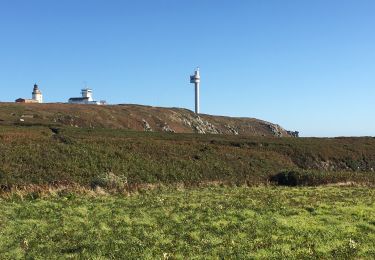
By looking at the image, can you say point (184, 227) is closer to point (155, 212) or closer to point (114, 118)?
point (155, 212)

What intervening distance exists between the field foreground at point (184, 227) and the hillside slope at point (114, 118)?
7633cm

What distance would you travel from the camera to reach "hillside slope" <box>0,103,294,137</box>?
4732 inches

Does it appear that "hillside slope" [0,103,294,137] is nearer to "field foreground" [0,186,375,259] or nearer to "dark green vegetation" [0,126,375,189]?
"dark green vegetation" [0,126,375,189]

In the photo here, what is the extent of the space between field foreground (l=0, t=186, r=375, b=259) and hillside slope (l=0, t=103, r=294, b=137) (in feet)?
250

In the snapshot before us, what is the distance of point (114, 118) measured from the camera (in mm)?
136750

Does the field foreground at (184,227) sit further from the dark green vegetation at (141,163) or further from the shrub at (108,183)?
the dark green vegetation at (141,163)

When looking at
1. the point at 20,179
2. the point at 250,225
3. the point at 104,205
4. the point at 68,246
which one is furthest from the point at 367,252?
the point at 20,179

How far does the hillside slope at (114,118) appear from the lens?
120188 millimetres

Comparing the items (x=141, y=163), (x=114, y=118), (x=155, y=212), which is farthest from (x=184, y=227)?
(x=114, y=118)

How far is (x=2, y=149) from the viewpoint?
49.0 m

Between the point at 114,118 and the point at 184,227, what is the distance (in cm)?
11815

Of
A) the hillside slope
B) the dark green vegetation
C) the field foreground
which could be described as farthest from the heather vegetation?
the hillside slope

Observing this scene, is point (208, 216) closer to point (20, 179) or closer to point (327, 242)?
point (327, 242)

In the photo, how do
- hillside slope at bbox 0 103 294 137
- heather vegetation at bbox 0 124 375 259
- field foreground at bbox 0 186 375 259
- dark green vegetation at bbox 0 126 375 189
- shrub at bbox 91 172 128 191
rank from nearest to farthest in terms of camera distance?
field foreground at bbox 0 186 375 259 → heather vegetation at bbox 0 124 375 259 → shrub at bbox 91 172 128 191 → dark green vegetation at bbox 0 126 375 189 → hillside slope at bbox 0 103 294 137
